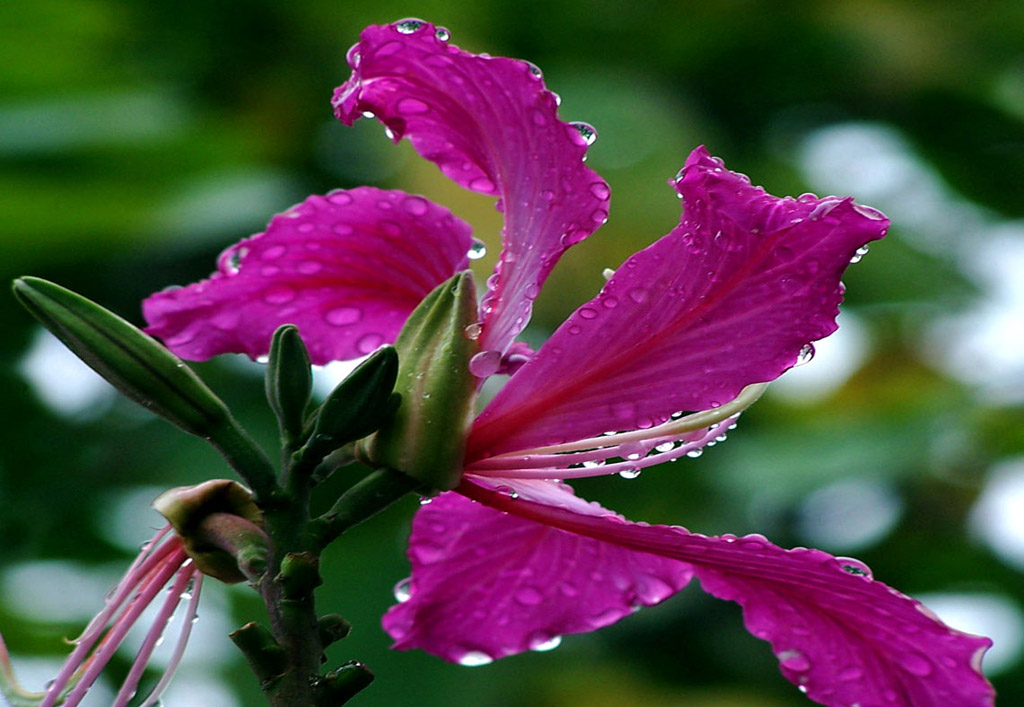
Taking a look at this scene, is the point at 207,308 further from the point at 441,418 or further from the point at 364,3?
the point at 364,3

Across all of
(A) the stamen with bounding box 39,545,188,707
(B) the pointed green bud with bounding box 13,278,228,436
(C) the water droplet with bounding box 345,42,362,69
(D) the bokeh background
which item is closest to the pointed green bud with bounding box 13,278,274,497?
(B) the pointed green bud with bounding box 13,278,228,436

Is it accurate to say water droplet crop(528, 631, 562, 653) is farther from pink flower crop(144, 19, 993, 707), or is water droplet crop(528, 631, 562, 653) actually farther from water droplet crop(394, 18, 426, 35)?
water droplet crop(394, 18, 426, 35)

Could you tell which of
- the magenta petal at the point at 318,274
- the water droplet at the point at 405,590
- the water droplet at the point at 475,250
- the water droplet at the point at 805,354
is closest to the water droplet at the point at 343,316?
the magenta petal at the point at 318,274

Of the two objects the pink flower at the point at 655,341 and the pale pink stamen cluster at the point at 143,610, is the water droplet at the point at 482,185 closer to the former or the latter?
the pink flower at the point at 655,341

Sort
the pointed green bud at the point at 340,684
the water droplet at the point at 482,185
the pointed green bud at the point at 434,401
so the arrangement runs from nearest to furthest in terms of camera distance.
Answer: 1. the pointed green bud at the point at 340,684
2. the pointed green bud at the point at 434,401
3. the water droplet at the point at 482,185

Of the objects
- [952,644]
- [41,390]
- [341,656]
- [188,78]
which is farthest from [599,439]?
[188,78]

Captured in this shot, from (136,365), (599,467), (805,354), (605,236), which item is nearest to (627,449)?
(599,467)

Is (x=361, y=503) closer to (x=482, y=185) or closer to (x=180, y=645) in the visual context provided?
(x=180, y=645)
